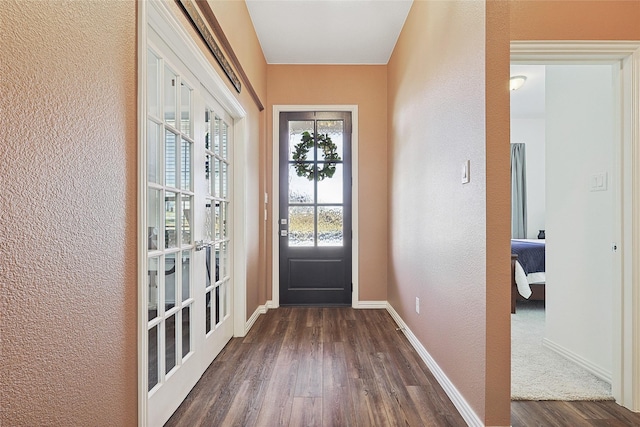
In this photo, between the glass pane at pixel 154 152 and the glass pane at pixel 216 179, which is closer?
the glass pane at pixel 154 152

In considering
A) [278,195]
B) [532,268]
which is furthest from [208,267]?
[532,268]

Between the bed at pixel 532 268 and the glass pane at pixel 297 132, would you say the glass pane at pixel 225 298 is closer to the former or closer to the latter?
the glass pane at pixel 297 132

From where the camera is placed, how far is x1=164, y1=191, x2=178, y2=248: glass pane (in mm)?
1708

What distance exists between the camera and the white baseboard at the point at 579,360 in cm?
207

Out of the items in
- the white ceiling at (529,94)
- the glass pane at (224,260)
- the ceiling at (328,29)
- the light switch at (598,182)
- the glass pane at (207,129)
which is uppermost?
the white ceiling at (529,94)

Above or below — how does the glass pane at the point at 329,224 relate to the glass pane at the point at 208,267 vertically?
above

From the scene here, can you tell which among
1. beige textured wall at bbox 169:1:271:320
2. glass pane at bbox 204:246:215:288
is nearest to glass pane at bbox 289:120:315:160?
beige textured wall at bbox 169:1:271:320

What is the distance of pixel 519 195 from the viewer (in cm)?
654

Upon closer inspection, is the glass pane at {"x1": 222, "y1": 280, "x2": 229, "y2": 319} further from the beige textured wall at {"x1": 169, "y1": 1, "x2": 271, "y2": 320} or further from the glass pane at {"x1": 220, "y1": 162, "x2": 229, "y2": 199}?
the glass pane at {"x1": 220, "y1": 162, "x2": 229, "y2": 199}

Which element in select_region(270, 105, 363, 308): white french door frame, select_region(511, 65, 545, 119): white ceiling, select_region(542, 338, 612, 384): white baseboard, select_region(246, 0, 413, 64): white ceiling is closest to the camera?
select_region(542, 338, 612, 384): white baseboard

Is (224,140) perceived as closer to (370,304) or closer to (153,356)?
(153,356)

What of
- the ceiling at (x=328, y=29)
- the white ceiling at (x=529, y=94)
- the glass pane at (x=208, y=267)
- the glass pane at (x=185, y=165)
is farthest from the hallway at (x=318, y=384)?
the white ceiling at (x=529, y=94)

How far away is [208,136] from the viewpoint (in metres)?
2.39

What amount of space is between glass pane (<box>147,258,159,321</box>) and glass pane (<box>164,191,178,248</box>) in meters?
0.13
